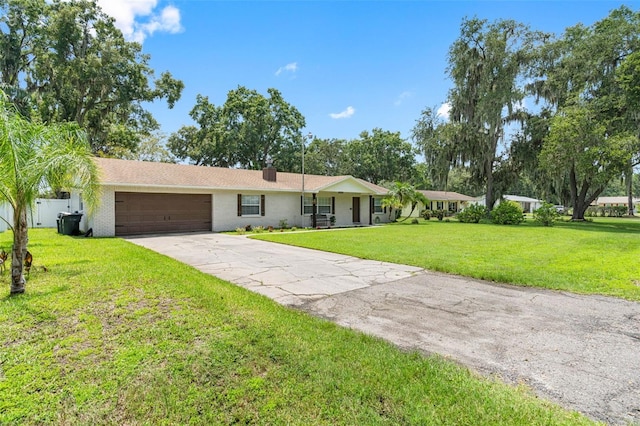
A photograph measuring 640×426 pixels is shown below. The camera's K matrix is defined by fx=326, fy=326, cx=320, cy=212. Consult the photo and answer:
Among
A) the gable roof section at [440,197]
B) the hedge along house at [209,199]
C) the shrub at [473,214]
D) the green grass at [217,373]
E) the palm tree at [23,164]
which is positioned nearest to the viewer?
the green grass at [217,373]

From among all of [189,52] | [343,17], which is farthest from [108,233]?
[343,17]

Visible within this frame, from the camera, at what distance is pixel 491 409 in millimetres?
2373

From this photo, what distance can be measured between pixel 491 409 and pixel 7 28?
1294 inches

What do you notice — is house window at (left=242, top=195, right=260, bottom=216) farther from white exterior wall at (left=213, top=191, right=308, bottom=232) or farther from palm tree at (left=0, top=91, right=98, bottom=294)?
palm tree at (left=0, top=91, right=98, bottom=294)

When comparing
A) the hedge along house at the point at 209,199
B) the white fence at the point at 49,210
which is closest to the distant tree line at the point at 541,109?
the hedge along house at the point at 209,199

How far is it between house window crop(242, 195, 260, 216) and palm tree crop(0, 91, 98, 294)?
12002 millimetres

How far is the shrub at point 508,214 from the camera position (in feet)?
75.4

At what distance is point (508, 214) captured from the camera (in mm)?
23062

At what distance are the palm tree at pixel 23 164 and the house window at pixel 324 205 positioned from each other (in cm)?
1600

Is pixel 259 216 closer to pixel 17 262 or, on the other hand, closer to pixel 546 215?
pixel 17 262

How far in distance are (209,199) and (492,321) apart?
1493 centimetres

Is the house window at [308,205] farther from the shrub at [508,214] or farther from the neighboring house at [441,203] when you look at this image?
the neighboring house at [441,203]

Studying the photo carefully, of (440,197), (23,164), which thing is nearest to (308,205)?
(23,164)

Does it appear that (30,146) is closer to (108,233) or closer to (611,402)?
(611,402)
